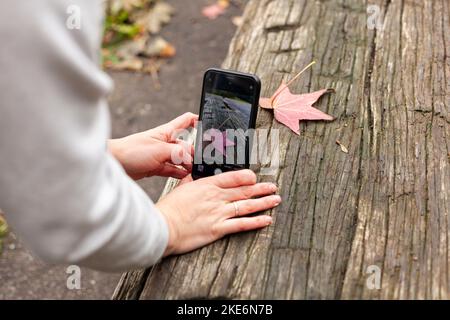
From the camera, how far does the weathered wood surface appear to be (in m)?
1.23

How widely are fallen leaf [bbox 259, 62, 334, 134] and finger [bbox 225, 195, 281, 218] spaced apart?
310 mm

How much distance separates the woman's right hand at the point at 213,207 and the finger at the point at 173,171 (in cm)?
16

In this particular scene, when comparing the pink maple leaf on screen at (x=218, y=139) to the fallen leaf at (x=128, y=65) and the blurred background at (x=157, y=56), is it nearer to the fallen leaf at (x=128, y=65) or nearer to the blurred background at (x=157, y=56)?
Answer: the blurred background at (x=157, y=56)

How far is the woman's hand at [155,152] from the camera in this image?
1524 mm

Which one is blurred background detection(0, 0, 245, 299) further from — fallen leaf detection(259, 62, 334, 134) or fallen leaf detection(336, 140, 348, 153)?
fallen leaf detection(336, 140, 348, 153)

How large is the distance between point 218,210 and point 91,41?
564mm

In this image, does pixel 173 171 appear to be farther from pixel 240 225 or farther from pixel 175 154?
pixel 240 225

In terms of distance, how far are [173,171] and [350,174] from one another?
489 mm

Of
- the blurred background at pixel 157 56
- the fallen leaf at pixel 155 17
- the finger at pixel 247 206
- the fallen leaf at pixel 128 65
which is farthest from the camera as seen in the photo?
the fallen leaf at pixel 155 17

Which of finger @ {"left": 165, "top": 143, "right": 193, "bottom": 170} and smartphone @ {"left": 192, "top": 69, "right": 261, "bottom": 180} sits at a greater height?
smartphone @ {"left": 192, "top": 69, "right": 261, "bottom": 180}

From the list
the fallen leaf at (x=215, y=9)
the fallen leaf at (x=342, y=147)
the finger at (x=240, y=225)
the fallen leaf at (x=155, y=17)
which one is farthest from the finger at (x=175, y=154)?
the fallen leaf at (x=215, y=9)

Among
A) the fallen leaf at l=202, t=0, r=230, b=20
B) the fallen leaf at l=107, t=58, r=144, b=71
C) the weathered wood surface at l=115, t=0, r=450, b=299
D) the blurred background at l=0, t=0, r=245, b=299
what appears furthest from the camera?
the fallen leaf at l=202, t=0, r=230, b=20

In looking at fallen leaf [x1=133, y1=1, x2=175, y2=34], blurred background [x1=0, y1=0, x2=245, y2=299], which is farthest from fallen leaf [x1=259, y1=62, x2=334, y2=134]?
fallen leaf [x1=133, y1=1, x2=175, y2=34]
